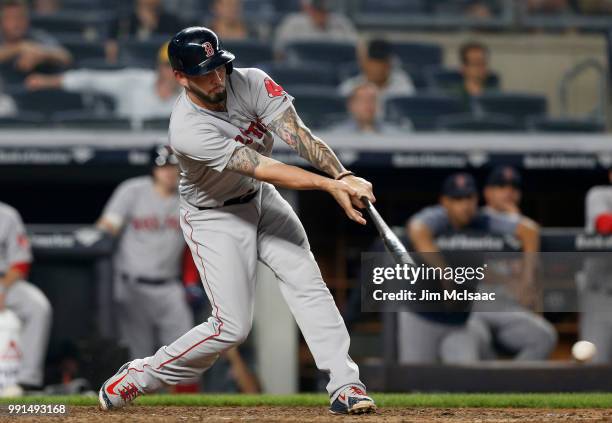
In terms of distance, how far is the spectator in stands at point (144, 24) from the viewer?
973 cm

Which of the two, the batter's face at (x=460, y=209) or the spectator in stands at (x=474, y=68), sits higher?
the spectator in stands at (x=474, y=68)

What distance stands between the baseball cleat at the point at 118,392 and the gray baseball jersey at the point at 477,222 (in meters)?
3.28

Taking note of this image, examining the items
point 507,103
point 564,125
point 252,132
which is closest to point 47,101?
point 507,103

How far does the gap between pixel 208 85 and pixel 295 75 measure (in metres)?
4.81

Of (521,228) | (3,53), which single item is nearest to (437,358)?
(521,228)

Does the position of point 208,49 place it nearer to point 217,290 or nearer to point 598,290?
point 217,290

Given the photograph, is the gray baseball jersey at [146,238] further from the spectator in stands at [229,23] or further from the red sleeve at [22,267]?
the spectator in stands at [229,23]

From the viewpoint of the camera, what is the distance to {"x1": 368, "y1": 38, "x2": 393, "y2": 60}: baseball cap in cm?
936

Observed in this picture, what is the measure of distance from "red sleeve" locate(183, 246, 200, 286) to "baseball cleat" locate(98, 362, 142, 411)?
344cm

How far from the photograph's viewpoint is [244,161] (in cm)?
452

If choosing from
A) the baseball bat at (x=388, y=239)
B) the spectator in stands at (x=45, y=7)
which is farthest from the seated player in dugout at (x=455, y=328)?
the spectator in stands at (x=45, y=7)

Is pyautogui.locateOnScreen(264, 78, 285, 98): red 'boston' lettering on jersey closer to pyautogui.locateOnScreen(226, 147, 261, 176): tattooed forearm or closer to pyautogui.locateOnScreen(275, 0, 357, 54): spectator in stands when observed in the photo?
pyautogui.locateOnScreen(226, 147, 261, 176): tattooed forearm

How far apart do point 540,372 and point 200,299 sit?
7.92 ft

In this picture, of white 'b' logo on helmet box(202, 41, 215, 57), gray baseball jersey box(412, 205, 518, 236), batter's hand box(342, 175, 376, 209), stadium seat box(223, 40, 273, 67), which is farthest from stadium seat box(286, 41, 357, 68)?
batter's hand box(342, 175, 376, 209)
